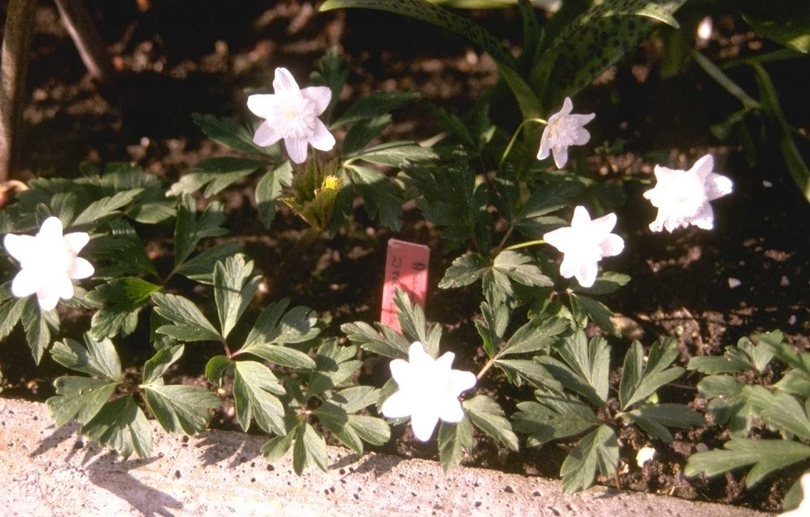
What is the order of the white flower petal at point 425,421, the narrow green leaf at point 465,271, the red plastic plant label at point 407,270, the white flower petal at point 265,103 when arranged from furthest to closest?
the red plastic plant label at point 407,270 → the narrow green leaf at point 465,271 → the white flower petal at point 265,103 → the white flower petal at point 425,421

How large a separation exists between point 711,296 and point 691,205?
56 cm

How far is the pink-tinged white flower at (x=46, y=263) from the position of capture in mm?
1237

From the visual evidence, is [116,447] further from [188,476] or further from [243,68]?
[243,68]

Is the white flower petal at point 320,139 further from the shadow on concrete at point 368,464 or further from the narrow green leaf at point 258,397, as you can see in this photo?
the shadow on concrete at point 368,464

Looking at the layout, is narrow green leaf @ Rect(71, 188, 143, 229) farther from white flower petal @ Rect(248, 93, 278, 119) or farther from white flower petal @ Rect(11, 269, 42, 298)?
white flower petal @ Rect(248, 93, 278, 119)

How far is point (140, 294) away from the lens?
1.41 meters

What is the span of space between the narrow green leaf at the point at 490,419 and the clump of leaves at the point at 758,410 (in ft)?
1.06

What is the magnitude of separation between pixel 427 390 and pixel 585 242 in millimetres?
384

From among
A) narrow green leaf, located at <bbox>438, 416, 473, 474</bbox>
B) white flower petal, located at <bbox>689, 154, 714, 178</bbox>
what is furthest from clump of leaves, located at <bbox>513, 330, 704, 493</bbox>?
white flower petal, located at <bbox>689, 154, 714, 178</bbox>

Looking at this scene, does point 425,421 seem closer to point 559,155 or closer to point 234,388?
point 234,388

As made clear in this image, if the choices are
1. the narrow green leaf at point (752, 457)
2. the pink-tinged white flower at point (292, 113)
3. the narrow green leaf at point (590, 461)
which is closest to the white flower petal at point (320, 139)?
the pink-tinged white flower at point (292, 113)

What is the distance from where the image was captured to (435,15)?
55.2 inches

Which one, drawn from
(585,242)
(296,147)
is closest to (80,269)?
(296,147)

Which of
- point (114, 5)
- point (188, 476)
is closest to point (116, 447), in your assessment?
point (188, 476)
